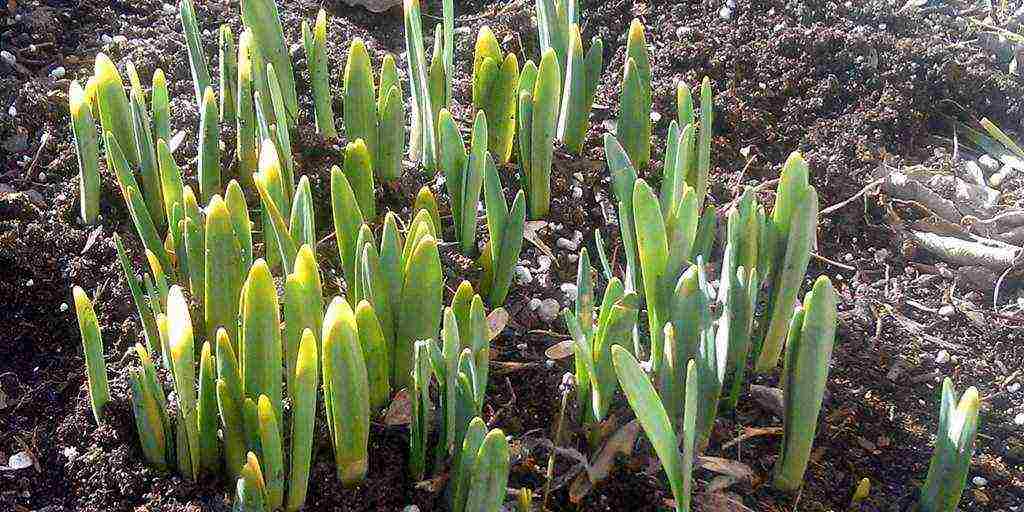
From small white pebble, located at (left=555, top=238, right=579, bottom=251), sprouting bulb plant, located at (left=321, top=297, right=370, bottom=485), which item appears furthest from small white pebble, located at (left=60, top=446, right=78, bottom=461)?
small white pebble, located at (left=555, top=238, right=579, bottom=251)

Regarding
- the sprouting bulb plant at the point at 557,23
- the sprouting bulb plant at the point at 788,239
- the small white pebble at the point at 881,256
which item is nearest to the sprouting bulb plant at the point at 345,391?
the sprouting bulb plant at the point at 788,239

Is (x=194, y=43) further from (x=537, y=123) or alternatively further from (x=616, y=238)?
(x=616, y=238)

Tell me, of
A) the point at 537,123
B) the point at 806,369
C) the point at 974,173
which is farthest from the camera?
the point at 974,173

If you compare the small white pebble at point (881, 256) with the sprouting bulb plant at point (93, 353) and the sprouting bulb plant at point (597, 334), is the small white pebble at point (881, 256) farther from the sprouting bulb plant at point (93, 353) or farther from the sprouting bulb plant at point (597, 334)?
the sprouting bulb plant at point (93, 353)

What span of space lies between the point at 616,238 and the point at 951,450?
959 mm

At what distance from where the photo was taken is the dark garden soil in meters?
1.97

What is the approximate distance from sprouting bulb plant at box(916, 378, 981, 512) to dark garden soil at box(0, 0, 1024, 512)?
0.16m

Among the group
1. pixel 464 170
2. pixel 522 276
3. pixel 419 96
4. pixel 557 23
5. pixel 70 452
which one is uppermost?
pixel 557 23

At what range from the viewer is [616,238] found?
2.50 meters

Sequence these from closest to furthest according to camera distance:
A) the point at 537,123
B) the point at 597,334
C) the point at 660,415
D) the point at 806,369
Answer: the point at 660,415 < the point at 806,369 < the point at 597,334 < the point at 537,123

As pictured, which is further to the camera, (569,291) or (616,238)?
(616,238)

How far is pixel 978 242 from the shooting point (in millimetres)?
2592

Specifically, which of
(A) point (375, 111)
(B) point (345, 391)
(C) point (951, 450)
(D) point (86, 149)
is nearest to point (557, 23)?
(A) point (375, 111)

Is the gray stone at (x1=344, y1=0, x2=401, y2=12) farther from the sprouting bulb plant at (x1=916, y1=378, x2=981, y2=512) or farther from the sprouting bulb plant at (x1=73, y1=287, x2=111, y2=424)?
the sprouting bulb plant at (x1=916, y1=378, x2=981, y2=512)
